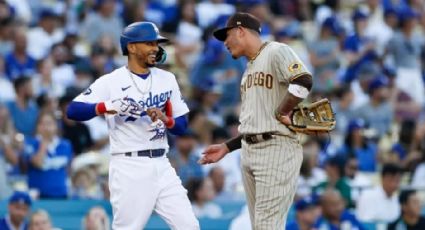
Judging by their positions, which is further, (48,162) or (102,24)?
(102,24)

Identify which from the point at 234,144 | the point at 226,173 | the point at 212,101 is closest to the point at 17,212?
the point at 234,144

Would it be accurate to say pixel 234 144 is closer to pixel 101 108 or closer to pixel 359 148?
pixel 101 108

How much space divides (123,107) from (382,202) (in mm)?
5903

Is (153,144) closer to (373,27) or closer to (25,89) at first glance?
(25,89)

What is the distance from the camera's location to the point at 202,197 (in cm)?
1319

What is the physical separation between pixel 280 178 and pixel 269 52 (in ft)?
2.82

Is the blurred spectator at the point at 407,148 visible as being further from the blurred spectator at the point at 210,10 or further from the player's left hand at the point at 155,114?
the player's left hand at the point at 155,114

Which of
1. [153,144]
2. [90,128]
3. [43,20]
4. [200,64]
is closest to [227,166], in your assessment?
[90,128]

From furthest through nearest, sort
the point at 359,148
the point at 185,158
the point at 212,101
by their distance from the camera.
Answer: the point at 212,101
the point at 359,148
the point at 185,158

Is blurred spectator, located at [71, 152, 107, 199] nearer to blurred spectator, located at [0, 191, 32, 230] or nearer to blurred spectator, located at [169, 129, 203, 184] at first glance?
blurred spectator, located at [169, 129, 203, 184]

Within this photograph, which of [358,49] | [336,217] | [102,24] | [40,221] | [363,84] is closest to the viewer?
[40,221]

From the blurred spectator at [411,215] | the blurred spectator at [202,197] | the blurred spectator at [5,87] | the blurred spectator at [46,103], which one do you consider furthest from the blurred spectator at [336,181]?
the blurred spectator at [5,87]

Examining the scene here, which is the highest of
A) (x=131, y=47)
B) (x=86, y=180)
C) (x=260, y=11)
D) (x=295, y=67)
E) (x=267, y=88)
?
(x=131, y=47)

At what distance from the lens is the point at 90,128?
583 inches
